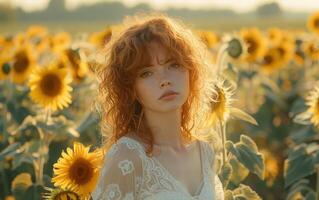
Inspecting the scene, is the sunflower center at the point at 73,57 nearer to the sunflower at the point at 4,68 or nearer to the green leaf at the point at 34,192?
the sunflower at the point at 4,68

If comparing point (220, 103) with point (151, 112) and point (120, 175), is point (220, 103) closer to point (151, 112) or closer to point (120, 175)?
point (151, 112)

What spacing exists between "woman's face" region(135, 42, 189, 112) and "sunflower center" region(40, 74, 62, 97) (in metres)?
1.49

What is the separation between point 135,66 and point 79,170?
59 centimetres

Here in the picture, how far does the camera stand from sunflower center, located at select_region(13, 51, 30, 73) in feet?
17.9

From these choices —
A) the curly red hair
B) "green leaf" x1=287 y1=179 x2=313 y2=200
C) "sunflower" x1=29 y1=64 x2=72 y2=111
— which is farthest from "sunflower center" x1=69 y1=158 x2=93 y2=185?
"green leaf" x1=287 y1=179 x2=313 y2=200

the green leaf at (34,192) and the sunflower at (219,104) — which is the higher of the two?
the sunflower at (219,104)

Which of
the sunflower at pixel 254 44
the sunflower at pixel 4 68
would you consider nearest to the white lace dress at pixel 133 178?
the sunflower at pixel 4 68

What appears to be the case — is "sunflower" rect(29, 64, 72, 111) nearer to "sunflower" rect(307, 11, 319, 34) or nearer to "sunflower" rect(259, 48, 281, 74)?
"sunflower" rect(259, 48, 281, 74)

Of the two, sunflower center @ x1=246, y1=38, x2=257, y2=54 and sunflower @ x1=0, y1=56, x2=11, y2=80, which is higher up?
sunflower @ x1=0, y1=56, x2=11, y2=80

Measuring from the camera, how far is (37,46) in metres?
7.06

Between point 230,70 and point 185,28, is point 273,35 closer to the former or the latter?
point 230,70

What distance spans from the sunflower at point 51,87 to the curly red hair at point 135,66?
1194mm

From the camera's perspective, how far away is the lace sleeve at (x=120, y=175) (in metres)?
2.57

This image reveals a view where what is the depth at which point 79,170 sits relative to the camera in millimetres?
3014
